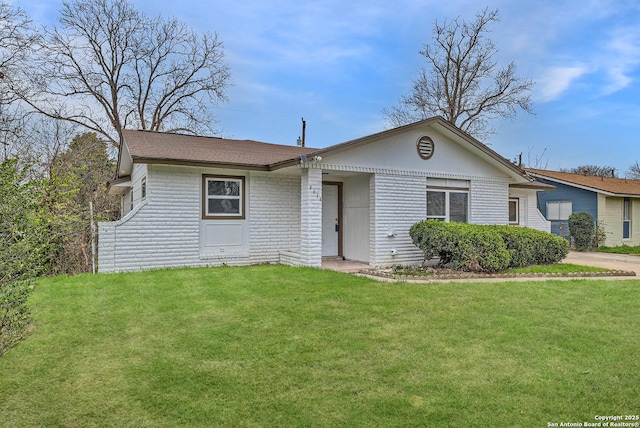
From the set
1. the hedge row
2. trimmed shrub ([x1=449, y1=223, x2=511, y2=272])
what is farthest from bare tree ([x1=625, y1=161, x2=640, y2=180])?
trimmed shrub ([x1=449, y1=223, x2=511, y2=272])

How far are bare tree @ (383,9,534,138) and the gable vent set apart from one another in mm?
16888

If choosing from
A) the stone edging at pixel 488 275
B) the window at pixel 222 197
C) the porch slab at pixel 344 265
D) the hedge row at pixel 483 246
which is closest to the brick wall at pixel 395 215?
the porch slab at pixel 344 265

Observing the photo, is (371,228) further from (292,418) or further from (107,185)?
(107,185)

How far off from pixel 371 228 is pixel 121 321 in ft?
22.0

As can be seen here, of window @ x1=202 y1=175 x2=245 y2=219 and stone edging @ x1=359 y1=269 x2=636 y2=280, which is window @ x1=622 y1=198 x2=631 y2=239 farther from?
window @ x1=202 y1=175 x2=245 y2=219

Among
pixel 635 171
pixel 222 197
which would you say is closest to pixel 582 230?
pixel 222 197

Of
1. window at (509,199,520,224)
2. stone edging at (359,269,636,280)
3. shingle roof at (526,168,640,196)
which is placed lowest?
stone edging at (359,269,636,280)

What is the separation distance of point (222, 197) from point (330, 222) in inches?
130

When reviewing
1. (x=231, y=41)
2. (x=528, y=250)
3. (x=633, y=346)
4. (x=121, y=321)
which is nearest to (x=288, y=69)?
(x=231, y=41)

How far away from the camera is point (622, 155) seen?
3475 cm

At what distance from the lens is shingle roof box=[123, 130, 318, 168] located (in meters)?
9.58

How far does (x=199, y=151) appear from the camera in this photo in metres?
10.9

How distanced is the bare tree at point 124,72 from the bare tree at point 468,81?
45.2ft

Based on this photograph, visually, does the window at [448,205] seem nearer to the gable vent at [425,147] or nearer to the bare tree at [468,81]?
the gable vent at [425,147]
